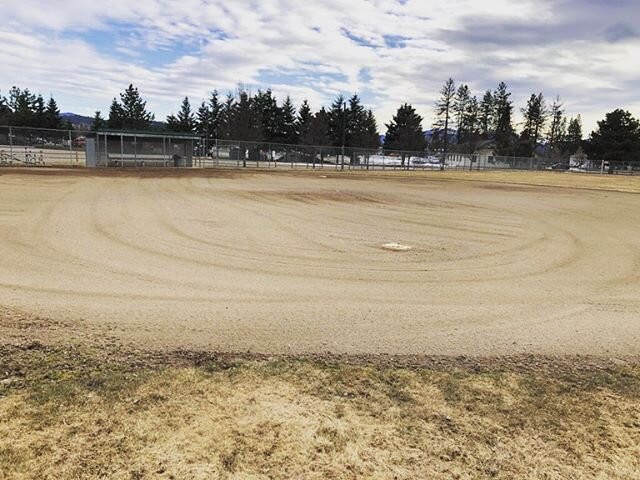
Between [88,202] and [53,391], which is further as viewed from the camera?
[88,202]

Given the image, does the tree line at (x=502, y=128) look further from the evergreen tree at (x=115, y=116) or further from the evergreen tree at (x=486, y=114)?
the evergreen tree at (x=115, y=116)

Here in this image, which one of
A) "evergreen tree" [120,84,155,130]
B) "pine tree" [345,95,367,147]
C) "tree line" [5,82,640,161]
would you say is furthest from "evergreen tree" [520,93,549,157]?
"evergreen tree" [120,84,155,130]

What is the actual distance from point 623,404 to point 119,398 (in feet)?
12.0

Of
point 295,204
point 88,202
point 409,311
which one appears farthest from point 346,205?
point 409,311

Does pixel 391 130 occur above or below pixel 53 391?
above

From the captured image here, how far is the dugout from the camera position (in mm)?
36031

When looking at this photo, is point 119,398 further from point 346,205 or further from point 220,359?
point 346,205

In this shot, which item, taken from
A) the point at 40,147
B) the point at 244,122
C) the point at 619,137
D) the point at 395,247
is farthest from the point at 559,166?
the point at 395,247

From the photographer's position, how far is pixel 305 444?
121 inches

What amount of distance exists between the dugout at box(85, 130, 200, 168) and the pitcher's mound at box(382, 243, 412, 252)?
30461 mm

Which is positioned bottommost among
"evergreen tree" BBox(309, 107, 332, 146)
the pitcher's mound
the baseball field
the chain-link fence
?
the baseball field

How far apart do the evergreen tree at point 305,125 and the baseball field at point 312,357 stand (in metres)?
67.8

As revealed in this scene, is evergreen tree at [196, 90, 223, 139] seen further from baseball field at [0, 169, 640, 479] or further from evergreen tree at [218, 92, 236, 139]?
baseball field at [0, 169, 640, 479]

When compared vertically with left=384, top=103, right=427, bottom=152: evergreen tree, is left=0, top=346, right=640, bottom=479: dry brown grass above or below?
below
